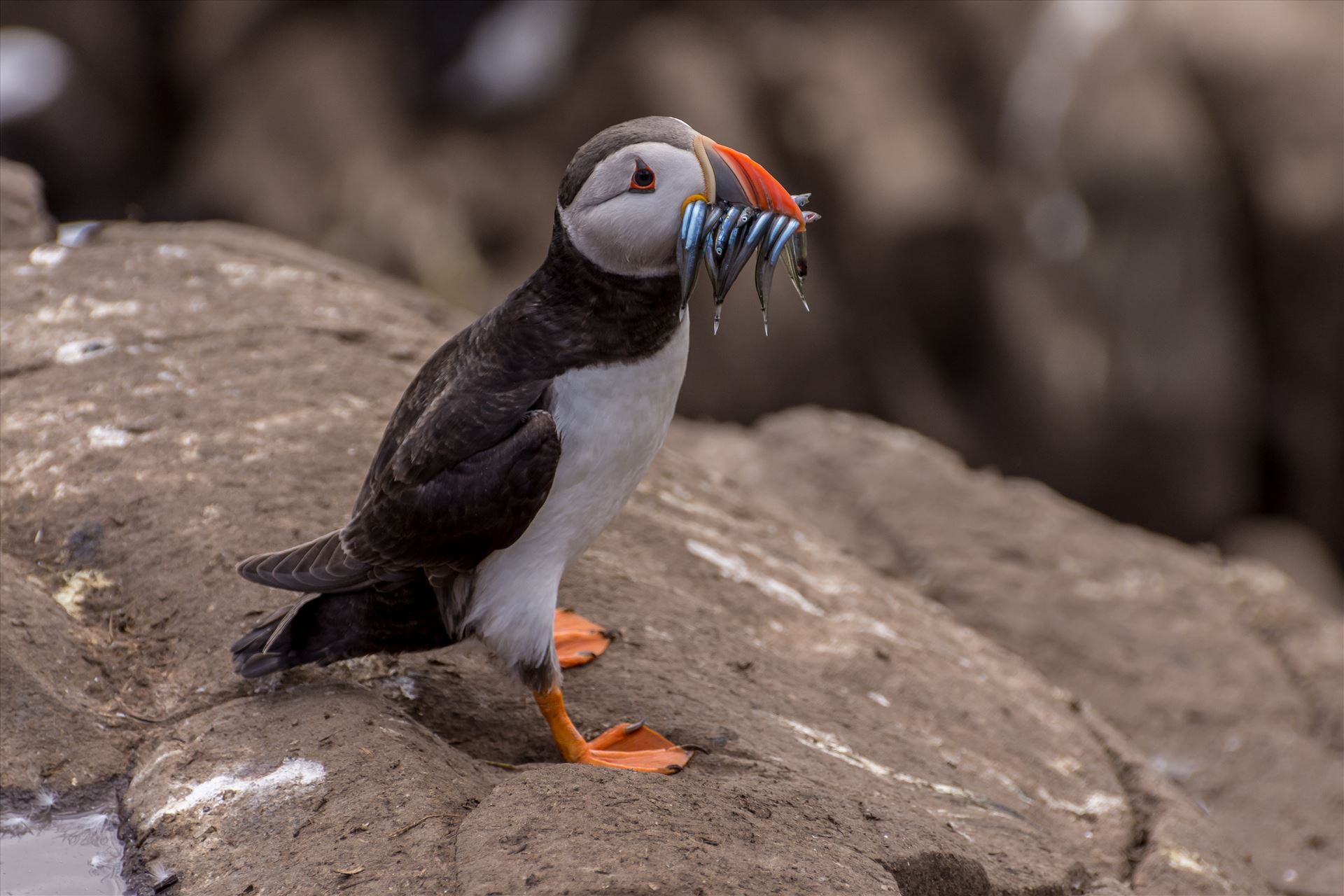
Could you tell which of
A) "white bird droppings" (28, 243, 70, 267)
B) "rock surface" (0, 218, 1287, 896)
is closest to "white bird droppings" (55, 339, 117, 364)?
"rock surface" (0, 218, 1287, 896)

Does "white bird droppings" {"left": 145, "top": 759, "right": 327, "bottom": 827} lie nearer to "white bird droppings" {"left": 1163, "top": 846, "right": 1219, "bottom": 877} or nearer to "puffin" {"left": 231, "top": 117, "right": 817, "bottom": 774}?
"puffin" {"left": 231, "top": 117, "right": 817, "bottom": 774}

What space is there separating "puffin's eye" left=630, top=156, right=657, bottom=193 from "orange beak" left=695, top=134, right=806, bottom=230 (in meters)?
0.12

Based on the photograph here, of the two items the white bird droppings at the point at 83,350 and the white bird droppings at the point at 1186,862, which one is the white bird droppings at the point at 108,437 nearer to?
the white bird droppings at the point at 83,350

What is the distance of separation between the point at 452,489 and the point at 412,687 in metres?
0.76

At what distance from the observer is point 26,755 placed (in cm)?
309

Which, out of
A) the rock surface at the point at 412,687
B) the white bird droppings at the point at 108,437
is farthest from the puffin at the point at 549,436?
the white bird droppings at the point at 108,437

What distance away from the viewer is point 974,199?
11.7 metres

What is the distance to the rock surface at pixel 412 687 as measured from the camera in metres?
2.78

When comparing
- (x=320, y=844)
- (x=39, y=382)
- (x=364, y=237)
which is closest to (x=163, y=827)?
(x=320, y=844)

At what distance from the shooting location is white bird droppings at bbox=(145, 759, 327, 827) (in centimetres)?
293

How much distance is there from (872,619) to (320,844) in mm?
2458

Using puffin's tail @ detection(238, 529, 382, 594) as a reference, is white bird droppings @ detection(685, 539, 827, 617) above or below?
below

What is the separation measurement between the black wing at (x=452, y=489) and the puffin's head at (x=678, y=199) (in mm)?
469

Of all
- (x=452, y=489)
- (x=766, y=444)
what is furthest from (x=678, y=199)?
(x=766, y=444)
